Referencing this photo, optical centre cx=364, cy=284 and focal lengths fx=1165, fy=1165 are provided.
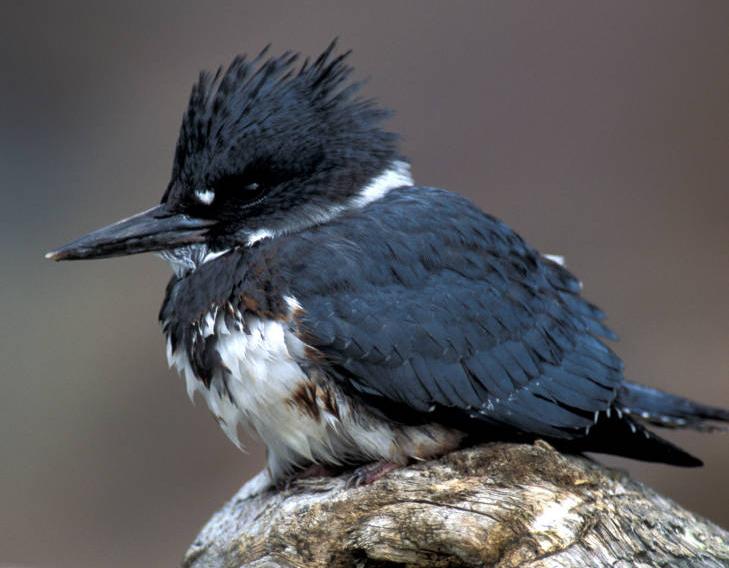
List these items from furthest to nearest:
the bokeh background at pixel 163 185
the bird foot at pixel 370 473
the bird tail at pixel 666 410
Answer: the bokeh background at pixel 163 185, the bird tail at pixel 666 410, the bird foot at pixel 370 473

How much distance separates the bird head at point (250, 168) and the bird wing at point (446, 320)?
15 cm

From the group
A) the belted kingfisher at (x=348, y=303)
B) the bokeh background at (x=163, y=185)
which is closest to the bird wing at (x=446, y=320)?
the belted kingfisher at (x=348, y=303)

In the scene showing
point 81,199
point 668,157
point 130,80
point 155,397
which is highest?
point 130,80

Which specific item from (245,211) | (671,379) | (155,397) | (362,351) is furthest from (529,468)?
(155,397)

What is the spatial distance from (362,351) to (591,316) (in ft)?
3.19

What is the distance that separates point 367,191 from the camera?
3.80 metres

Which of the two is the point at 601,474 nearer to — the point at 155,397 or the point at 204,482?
the point at 204,482

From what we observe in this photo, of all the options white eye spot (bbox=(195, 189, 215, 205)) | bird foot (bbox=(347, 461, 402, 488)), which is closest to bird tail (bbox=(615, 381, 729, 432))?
bird foot (bbox=(347, 461, 402, 488))

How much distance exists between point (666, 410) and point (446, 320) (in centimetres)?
92

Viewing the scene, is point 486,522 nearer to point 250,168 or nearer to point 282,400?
point 282,400

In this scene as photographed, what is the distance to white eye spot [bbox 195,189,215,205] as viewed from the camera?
3.65m

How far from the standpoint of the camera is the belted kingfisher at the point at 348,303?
132 inches

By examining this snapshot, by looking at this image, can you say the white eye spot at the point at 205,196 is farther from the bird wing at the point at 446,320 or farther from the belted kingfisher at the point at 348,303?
the bird wing at the point at 446,320

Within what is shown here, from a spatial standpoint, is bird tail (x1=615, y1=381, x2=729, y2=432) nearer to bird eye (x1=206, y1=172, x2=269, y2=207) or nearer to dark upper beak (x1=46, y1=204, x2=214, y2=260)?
bird eye (x1=206, y1=172, x2=269, y2=207)
